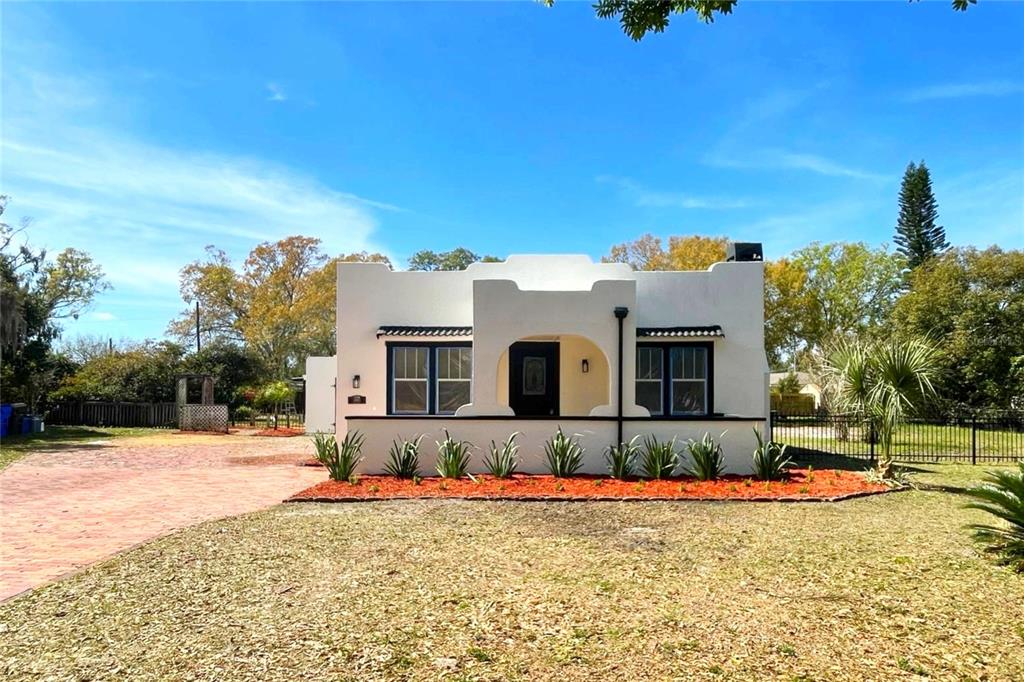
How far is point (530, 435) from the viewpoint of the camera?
490 inches

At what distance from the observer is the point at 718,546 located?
7.27 m

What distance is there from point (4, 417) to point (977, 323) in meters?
44.4

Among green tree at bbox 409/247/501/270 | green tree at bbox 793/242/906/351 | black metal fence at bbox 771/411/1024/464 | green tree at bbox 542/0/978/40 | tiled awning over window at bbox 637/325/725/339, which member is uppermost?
green tree at bbox 409/247/501/270

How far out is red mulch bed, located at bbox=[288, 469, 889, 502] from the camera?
10.2 meters

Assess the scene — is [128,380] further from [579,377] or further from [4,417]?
[579,377]

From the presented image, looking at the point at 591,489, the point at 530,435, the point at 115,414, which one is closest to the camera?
the point at 591,489

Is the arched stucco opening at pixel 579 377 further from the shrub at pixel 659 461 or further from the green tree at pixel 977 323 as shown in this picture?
the green tree at pixel 977 323

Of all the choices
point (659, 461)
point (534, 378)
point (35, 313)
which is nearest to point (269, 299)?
point (35, 313)

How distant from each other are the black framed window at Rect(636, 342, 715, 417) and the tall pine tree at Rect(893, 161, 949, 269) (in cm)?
4147

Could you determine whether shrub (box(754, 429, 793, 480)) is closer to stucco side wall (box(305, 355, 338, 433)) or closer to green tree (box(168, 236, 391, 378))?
stucco side wall (box(305, 355, 338, 433))

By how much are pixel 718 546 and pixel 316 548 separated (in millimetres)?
4561

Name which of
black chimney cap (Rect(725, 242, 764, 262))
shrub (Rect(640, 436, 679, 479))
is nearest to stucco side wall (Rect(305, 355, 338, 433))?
shrub (Rect(640, 436, 679, 479))

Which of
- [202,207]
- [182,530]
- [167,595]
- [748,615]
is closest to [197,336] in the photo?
[202,207]

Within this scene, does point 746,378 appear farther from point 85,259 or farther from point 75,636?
point 85,259
